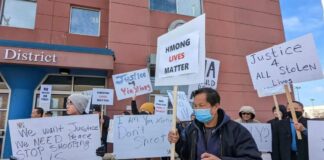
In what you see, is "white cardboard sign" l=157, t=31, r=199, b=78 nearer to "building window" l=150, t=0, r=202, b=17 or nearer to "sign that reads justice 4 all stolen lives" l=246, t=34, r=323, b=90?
"sign that reads justice 4 all stolen lives" l=246, t=34, r=323, b=90

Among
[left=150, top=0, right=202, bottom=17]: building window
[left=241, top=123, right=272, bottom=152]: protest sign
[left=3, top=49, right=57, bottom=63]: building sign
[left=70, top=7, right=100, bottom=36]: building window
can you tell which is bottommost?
[left=241, top=123, right=272, bottom=152]: protest sign

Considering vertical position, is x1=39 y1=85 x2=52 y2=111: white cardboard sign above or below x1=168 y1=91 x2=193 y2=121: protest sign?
above

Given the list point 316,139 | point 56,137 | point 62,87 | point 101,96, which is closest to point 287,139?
point 316,139

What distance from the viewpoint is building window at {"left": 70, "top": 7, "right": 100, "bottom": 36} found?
1119 cm

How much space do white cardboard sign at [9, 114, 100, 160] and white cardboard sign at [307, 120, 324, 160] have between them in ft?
8.58

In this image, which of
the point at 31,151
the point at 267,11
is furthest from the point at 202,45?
the point at 267,11

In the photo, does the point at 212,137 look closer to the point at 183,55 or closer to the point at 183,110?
the point at 183,55

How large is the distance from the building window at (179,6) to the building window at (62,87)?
4.37 m

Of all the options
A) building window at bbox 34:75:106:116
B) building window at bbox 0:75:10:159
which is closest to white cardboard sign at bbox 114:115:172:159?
building window at bbox 34:75:106:116

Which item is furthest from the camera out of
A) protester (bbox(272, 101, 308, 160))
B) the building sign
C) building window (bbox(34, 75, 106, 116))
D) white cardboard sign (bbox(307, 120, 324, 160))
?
building window (bbox(34, 75, 106, 116))

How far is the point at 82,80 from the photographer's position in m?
10.7

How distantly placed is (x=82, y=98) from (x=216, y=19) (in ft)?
34.6

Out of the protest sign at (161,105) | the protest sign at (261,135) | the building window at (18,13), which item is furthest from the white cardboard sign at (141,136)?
the building window at (18,13)

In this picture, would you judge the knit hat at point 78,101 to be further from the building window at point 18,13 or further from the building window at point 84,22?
the building window at point 18,13
